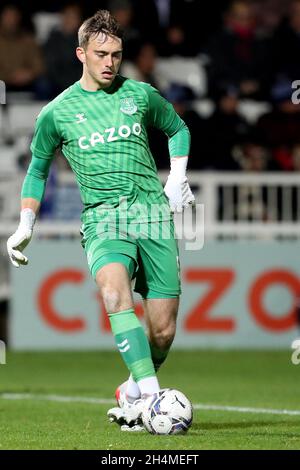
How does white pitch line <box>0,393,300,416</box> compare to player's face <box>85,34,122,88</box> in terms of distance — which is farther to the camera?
white pitch line <box>0,393,300,416</box>

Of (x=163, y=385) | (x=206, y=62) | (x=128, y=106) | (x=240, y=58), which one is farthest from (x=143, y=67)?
(x=128, y=106)

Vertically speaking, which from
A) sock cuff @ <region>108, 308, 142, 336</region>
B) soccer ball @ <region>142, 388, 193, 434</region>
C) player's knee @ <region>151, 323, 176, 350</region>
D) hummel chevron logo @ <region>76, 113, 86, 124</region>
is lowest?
soccer ball @ <region>142, 388, 193, 434</region>

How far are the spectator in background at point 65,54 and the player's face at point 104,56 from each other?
10.4 m

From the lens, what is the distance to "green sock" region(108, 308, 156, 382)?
7.87m

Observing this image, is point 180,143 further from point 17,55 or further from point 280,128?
point 17,55

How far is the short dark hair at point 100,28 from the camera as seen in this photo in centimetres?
812

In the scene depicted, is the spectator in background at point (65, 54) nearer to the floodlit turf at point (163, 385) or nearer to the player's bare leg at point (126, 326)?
the floodlit turf at point (163, 385)

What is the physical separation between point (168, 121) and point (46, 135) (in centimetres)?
80

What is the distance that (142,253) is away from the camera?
8.30 m

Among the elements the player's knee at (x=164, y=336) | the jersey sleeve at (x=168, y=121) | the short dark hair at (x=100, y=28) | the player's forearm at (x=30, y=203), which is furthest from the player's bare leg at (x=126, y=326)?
the short dark hair at (x=100, y=28)

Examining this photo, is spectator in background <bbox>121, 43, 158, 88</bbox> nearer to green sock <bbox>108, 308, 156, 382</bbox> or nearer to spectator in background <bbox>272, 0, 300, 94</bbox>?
spectator in background <bbox>272, 0, 300, 94</bbox>

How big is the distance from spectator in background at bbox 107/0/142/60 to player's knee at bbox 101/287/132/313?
11.1 metres

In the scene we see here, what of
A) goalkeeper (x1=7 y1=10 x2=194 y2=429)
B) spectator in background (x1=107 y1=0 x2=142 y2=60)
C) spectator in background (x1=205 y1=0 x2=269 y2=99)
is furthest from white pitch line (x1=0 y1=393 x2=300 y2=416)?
spectator in background (x1=205 y1=0 x2=269 y2=99)
